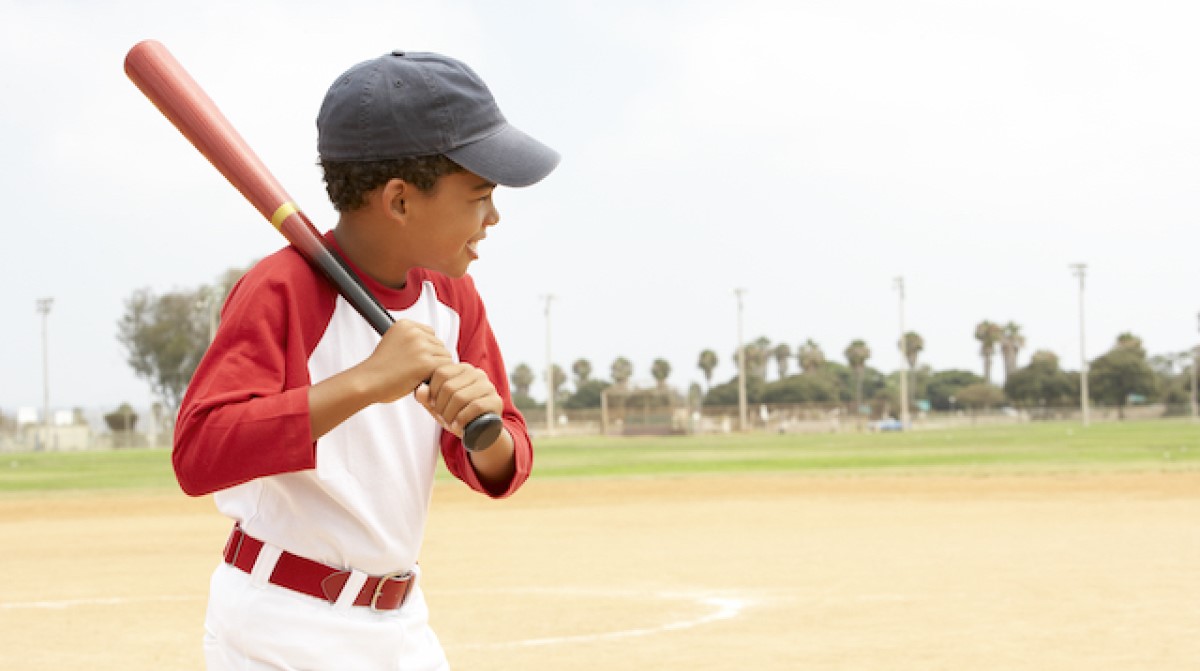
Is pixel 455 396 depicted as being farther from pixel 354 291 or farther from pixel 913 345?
pixel 913 345

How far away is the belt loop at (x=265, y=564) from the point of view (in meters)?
2.70

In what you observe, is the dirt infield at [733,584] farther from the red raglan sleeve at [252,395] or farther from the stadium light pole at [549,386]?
Answer: the stadium light pole at [549,386]

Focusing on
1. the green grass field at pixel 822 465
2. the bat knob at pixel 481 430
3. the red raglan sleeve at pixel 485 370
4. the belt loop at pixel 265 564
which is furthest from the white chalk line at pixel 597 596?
the green grass field at pixel 822 465

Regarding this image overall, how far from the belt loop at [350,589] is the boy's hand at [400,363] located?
507mm

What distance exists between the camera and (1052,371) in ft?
382

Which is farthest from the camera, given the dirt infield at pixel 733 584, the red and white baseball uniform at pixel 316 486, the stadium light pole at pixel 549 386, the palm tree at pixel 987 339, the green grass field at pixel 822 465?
the palm tree at pixel 987 339

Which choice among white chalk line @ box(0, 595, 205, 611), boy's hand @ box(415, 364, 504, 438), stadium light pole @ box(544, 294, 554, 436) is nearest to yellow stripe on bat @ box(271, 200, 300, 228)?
boy's hand @ box(415, 364, 504, 438)

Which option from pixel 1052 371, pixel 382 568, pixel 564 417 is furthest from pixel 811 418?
pixel 382 568

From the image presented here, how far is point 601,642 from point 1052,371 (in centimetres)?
11454

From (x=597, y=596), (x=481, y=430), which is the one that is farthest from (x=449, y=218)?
(x=597, y=596)

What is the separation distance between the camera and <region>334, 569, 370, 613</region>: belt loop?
2.73 metres

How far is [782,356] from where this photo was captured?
14488cm

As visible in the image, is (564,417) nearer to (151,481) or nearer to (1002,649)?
(151,481)

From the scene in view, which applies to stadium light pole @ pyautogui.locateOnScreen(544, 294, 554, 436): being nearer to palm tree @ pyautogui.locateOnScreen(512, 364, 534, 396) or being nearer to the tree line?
the tree line
